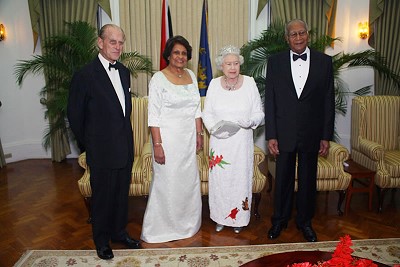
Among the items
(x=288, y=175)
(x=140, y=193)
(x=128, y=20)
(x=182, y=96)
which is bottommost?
(x=140, y=193)

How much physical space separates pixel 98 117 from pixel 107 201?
67cm

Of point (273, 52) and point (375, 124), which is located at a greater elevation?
point (273, 52)

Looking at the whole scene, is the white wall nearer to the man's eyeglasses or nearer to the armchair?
the armchair

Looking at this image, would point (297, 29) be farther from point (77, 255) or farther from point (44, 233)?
point (44, 233)

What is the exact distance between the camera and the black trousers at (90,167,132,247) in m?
2.68

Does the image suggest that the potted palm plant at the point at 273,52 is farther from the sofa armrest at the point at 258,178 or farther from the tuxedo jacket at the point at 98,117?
the tuxedo jacket at the point at 98,117

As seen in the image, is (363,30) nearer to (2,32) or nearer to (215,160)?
(215,160)

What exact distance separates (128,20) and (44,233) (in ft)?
12.2

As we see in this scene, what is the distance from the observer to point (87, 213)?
3.78 m

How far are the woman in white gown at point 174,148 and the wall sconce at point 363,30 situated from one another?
3.94m

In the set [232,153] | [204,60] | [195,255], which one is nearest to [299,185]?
[232,153]

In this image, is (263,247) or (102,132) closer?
(102,132)

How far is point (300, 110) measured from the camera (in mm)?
2840

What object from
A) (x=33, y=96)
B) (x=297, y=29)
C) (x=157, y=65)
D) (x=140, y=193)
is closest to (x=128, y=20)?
(x=157, y=65)
